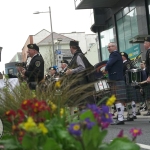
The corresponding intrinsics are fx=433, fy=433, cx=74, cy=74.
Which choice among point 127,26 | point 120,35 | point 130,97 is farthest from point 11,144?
point 120,35

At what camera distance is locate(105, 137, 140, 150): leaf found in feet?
8.04

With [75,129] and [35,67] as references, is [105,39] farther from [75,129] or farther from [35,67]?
[75,129]

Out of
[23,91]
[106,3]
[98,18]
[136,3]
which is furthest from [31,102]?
[98,18]

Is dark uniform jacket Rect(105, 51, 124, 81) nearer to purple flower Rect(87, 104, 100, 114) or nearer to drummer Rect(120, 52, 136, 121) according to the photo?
drummer Rect(120, 52, 136, 121)

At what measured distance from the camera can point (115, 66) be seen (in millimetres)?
9836

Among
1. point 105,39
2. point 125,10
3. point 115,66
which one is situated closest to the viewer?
point 115,66

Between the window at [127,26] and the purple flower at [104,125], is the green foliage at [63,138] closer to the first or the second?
the purple flower at [104,125]

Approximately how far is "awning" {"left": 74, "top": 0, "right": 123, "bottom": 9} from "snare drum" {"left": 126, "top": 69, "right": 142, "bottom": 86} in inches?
896

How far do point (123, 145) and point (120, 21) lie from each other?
31051 millimetres

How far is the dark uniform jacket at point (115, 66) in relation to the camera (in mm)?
9734

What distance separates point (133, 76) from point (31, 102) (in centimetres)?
803

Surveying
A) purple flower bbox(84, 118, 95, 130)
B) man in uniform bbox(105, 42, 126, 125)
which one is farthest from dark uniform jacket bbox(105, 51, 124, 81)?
purple flower bbox(84, 118, 95, 130)

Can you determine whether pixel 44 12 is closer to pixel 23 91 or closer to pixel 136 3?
pixel 136 3

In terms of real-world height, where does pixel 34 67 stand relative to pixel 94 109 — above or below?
above
